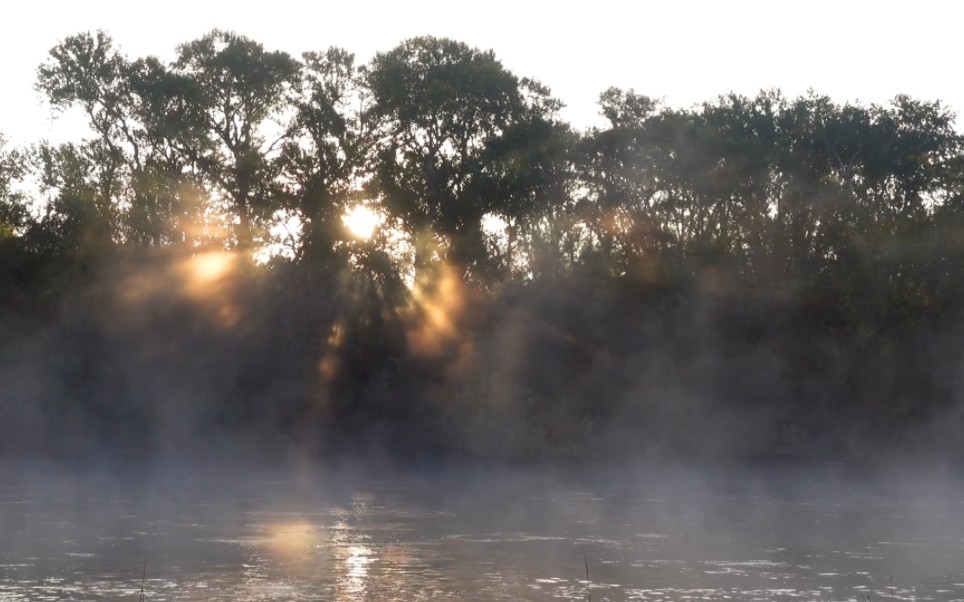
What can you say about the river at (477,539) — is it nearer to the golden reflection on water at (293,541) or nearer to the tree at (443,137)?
the golden reflection on water at (293,541)

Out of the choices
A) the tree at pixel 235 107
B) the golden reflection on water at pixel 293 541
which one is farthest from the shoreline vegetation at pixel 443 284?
the golden reflection on water at pixel 293 541

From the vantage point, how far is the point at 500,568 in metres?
22.2

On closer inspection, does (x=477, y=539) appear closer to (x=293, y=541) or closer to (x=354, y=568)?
(x=293, y=541)

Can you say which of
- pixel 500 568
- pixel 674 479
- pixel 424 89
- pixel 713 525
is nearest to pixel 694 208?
pixel 424 89

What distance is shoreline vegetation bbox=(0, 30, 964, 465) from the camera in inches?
1880

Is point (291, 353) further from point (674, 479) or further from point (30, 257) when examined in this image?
point (674, 479)

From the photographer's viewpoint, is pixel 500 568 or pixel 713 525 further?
pixel 713 525

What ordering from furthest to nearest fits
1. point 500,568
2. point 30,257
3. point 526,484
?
point 30,257, point 526,484, point 500,568

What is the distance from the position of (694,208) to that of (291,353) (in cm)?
1719

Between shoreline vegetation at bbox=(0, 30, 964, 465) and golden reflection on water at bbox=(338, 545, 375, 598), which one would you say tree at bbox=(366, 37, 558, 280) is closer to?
shoreline vegetation at bbox=(0, 30, 964, 465)

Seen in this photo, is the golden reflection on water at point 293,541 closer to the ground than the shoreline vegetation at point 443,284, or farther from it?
closer to the ground

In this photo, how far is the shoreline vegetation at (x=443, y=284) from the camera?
1880 inches

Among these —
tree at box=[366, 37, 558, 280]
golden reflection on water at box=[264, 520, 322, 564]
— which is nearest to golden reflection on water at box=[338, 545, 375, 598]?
golden reflection on water at box=[264, 520, 322, 564]

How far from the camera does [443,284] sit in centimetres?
5188
